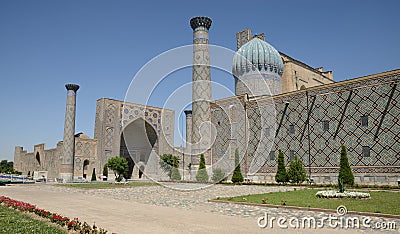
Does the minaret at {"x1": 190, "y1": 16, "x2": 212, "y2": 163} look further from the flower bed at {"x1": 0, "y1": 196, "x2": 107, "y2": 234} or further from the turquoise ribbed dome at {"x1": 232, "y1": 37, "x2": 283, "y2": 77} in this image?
the flower bed at {"x1": 0, "y1": 196, "x2": 107, "y2": 234}

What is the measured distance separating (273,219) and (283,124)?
1598cm

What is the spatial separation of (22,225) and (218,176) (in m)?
18.4

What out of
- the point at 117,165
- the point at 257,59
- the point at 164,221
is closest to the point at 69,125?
the point at 117,165

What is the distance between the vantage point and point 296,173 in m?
19.4

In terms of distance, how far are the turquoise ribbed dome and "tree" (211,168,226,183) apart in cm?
902

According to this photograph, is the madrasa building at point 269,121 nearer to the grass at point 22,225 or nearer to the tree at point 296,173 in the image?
the tree at point 296,173

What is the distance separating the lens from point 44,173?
39.0 m

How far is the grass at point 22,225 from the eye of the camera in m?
5.84

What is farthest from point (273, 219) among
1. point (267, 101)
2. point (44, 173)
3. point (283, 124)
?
point (44, 173)

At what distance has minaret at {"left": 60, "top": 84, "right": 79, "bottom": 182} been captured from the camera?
30562 millimetres

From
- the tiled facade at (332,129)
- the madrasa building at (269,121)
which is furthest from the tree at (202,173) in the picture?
the tiled facade at (332,129)

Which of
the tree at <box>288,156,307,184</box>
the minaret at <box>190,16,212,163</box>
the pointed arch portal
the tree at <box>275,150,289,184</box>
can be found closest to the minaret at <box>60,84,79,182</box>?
→ the pointed arch portal

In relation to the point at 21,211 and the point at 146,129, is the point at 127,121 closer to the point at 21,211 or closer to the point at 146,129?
the point at 146,129

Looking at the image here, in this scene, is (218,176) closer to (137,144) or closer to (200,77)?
(200,77)
